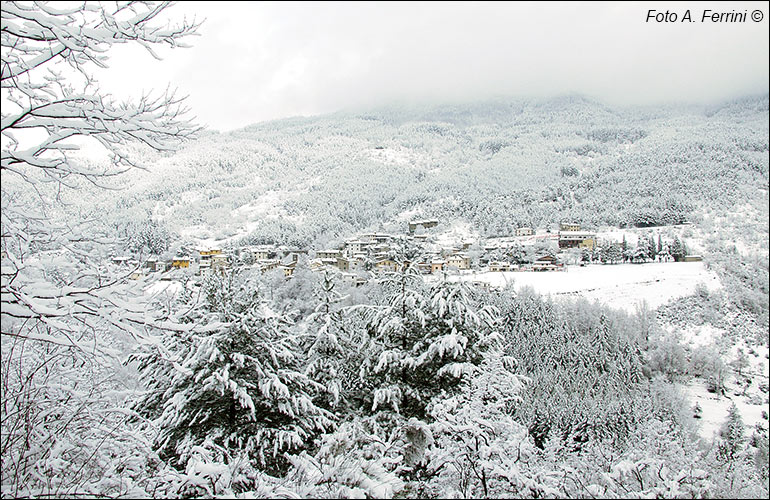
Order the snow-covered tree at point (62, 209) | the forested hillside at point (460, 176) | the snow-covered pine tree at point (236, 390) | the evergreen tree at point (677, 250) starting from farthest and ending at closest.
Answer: the forested hillside at point (460, 176)
the evergreen tree at point (677, 250)
the snow-covered pine tree at point (236, 390)
the snow-covered tree at point (62, 209)

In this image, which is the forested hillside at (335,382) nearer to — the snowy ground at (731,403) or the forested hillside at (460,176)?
the snowy ground at (731,403)

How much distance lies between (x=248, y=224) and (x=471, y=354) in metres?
94.7

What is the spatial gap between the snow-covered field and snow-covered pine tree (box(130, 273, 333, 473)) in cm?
1927

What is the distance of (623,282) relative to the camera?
33.3 metres

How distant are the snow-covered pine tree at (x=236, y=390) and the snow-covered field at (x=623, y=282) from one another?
19265 millimetres

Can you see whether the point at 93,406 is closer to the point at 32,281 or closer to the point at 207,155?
the point at 32,281

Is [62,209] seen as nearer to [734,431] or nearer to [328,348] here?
[328,348]

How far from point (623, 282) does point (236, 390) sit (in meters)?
35.1

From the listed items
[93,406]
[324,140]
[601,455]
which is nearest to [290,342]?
[93,406]

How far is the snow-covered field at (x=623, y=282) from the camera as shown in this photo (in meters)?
28.1

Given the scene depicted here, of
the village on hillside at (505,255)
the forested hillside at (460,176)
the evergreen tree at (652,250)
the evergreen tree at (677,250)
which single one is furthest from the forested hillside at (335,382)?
the village on hillside at (505,255)

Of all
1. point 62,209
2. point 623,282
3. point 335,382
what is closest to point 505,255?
point 623,282

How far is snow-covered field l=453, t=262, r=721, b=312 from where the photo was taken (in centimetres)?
2809

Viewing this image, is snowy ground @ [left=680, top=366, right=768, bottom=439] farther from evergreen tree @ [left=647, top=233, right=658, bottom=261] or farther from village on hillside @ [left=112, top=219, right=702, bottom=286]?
evergreen tree @ [left=647, top=233, right=658, bottom=261]
